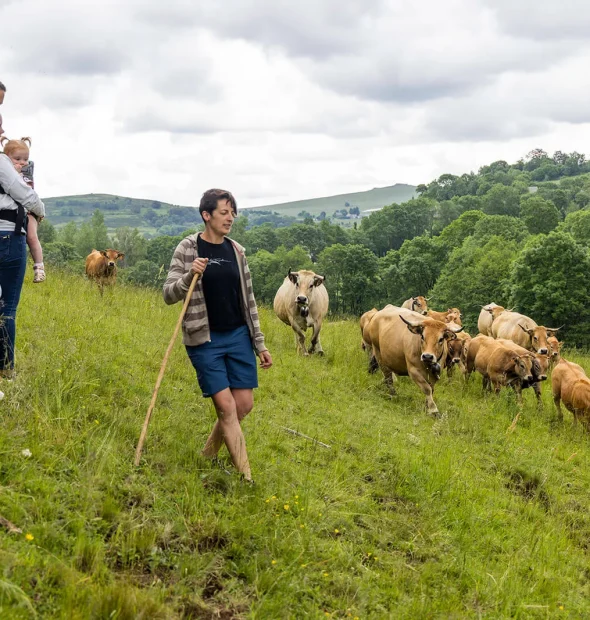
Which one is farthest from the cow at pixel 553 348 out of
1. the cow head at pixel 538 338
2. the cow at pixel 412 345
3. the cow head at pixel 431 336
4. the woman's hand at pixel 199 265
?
the woman's hand at pixel 199 265

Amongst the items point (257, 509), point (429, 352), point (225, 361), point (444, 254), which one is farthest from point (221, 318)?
point (444, 254)

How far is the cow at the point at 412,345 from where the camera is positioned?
403 inches

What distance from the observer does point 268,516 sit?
4.59 meters

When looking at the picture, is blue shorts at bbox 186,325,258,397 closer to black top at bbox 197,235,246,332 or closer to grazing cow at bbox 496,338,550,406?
black top at bbox 197,235,246,332

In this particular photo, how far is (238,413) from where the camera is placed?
5.25 meters

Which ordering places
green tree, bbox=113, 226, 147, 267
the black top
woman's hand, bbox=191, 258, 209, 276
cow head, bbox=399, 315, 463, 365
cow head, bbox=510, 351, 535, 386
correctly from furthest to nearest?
1. green tree, bbox=113, 226, 147, 267
2. cow head, bbox=510, 351, 535, 386
3. cow head, bbox=399, 315, 463, 365
4. the black top
5. woman's hand, bbox=191, 258, 209, 276

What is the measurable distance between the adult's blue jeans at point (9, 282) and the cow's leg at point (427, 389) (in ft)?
23.3

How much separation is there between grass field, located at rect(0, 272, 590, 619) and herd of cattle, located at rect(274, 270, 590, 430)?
67.0 inches

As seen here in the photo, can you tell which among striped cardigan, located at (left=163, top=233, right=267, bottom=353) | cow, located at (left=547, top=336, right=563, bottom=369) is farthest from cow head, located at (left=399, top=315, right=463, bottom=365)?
cow, located at (left=547, top=336, right=563, bottom=369)

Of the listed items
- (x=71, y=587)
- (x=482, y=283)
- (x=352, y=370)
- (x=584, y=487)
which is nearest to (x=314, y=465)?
(x=71, y=587)

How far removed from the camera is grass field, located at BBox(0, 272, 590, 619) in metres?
3.66

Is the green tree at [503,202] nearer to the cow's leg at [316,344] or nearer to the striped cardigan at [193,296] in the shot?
the cow's leg at [316,344]

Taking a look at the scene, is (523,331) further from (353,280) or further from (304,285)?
(353,280)

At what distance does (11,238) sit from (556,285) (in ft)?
144
